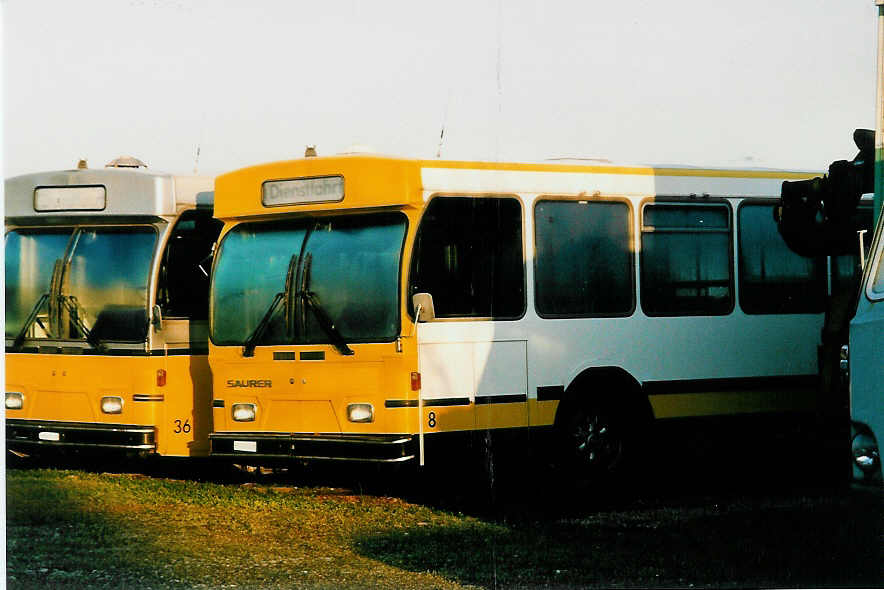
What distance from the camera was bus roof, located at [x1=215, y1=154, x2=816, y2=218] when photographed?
11859 millimetres

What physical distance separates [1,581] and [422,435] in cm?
344

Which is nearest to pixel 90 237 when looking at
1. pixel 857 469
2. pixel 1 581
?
pixel 1 581

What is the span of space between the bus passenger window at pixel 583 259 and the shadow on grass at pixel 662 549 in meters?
1.74

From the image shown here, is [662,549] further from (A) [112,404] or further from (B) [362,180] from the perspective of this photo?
(A) [112,404]

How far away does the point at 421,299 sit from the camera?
11703mm

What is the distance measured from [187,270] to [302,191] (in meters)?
1.61

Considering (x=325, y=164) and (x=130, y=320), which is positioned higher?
(x=325, y=164)

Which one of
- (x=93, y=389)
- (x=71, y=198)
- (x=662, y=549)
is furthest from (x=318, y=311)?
(x=662, y=549)

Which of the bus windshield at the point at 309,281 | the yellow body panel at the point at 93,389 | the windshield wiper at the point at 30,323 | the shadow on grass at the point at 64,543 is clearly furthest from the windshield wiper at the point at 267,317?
the windshield wiper at the point at 30,323

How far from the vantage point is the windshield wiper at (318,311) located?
39.2 feet

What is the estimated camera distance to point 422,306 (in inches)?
461

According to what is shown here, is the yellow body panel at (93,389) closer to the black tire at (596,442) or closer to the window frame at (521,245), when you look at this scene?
the window frame at (521,245)

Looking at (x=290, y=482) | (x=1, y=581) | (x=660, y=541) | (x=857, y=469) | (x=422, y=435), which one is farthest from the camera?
(x=290, y=482)

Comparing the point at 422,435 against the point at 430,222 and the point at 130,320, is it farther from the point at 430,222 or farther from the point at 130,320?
the point at 130,320
